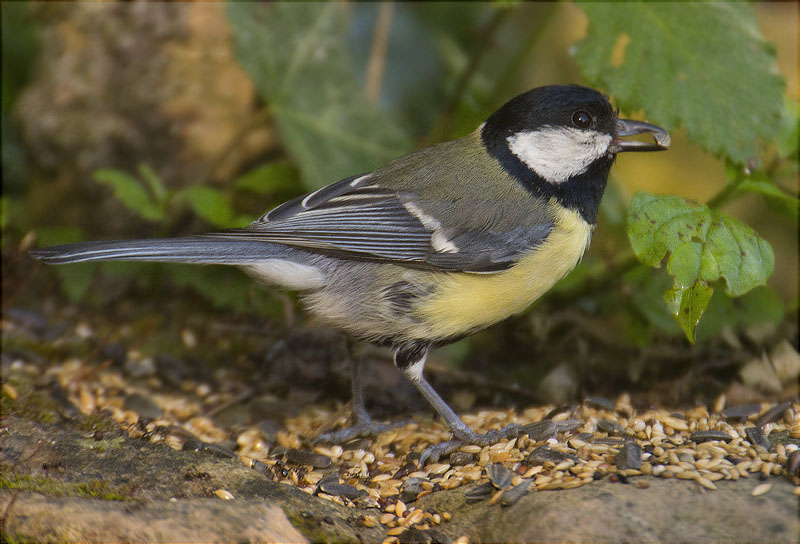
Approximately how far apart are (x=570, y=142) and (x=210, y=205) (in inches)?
56.1

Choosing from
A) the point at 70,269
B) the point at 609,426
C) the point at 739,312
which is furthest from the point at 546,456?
the point at 70,269

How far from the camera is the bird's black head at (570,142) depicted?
8.11 ft

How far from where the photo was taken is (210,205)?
298 cm

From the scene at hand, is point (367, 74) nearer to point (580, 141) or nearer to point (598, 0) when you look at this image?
point (598, 0)

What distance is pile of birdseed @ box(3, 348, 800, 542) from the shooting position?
1.95m

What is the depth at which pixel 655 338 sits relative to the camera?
315 cm

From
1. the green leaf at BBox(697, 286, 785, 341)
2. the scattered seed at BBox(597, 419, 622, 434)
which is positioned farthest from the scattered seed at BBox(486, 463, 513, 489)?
the green leaf at BBox(697, 286, 785, 341)

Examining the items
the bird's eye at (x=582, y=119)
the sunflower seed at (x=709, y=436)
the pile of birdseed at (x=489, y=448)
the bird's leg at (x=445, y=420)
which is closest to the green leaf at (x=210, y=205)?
the pile of birdseed at (x=489, y=448)

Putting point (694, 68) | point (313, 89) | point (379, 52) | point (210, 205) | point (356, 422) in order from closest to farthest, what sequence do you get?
point (356, 422), point (694, 68), point (210, 205), point (313, 89), point (379, 52)

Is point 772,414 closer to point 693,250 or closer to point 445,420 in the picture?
point 693,250

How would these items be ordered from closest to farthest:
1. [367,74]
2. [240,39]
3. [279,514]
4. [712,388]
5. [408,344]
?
[279,514], [408,344], [712,388], [240,39], [367,74]

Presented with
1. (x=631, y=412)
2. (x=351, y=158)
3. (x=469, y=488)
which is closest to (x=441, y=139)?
(x=351, y=158)

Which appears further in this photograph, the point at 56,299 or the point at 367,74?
the point at 367,74

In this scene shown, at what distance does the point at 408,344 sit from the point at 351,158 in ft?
4.35
